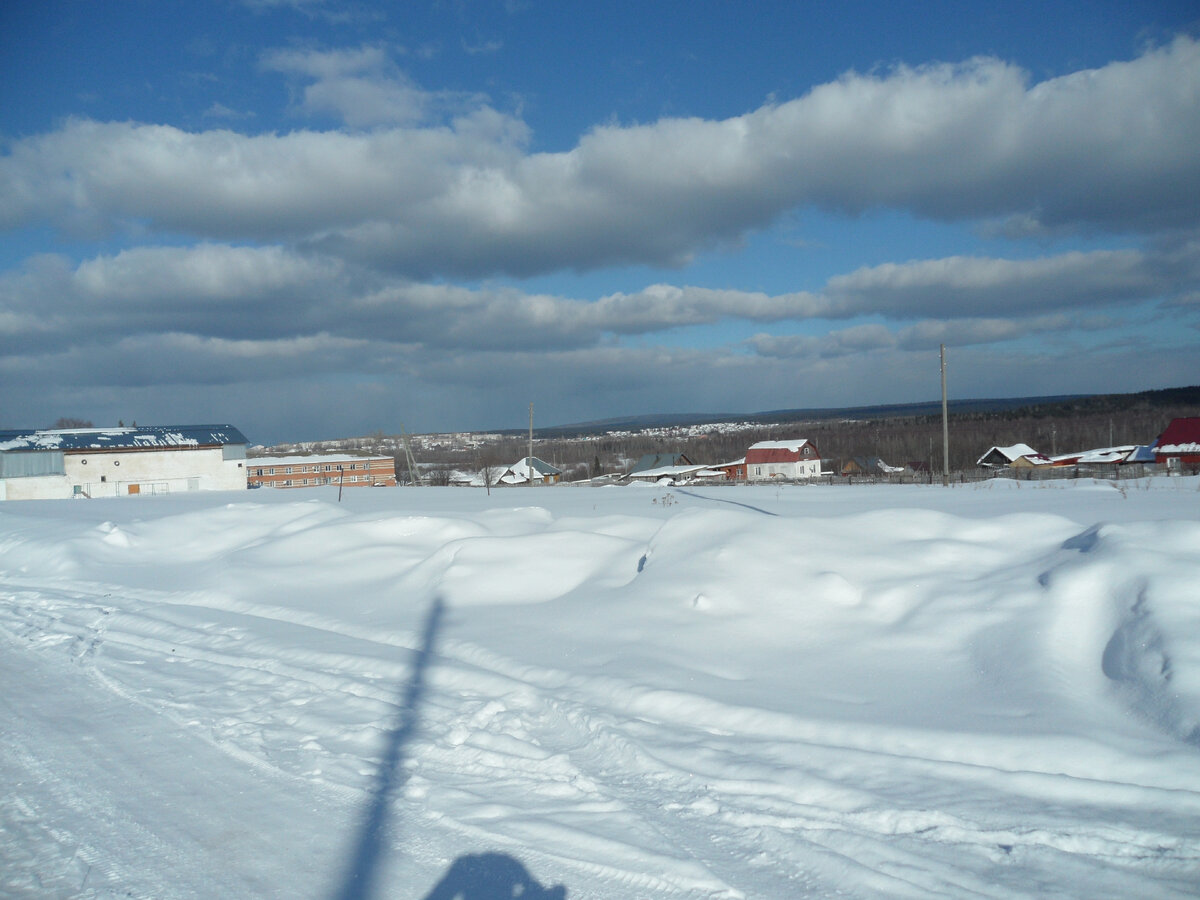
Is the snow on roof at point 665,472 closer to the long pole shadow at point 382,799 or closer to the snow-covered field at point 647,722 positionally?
the snow-covered field at point 647,722

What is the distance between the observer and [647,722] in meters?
5.57

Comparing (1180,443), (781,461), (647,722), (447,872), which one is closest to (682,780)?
(647,722)

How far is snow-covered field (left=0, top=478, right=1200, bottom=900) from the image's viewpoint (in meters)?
3.75

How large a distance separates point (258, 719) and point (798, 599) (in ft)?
17.3

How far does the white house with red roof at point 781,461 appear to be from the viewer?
180 feet

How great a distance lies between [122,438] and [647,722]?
1903 inches

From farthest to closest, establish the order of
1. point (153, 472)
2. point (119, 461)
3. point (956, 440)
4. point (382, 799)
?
point (956, 440), point (153, 472), point (119, 461), point (382, 799)

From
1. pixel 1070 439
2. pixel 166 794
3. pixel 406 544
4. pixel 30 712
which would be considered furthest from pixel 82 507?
pixel 1070 439

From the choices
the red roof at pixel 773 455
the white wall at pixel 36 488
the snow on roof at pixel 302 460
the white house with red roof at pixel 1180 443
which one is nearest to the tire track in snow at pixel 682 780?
the white wall at pixel 36 488

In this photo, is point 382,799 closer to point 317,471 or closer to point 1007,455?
point 1007,455

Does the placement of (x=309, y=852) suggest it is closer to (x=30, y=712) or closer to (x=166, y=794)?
(x=166, y=794)

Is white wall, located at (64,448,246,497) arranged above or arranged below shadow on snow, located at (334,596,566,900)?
above

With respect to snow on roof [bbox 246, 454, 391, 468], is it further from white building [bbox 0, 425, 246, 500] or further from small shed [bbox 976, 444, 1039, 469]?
small shed [bbox 976, 444, 1039, 469]

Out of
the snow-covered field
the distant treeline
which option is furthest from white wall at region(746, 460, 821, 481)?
the snow-covered field
